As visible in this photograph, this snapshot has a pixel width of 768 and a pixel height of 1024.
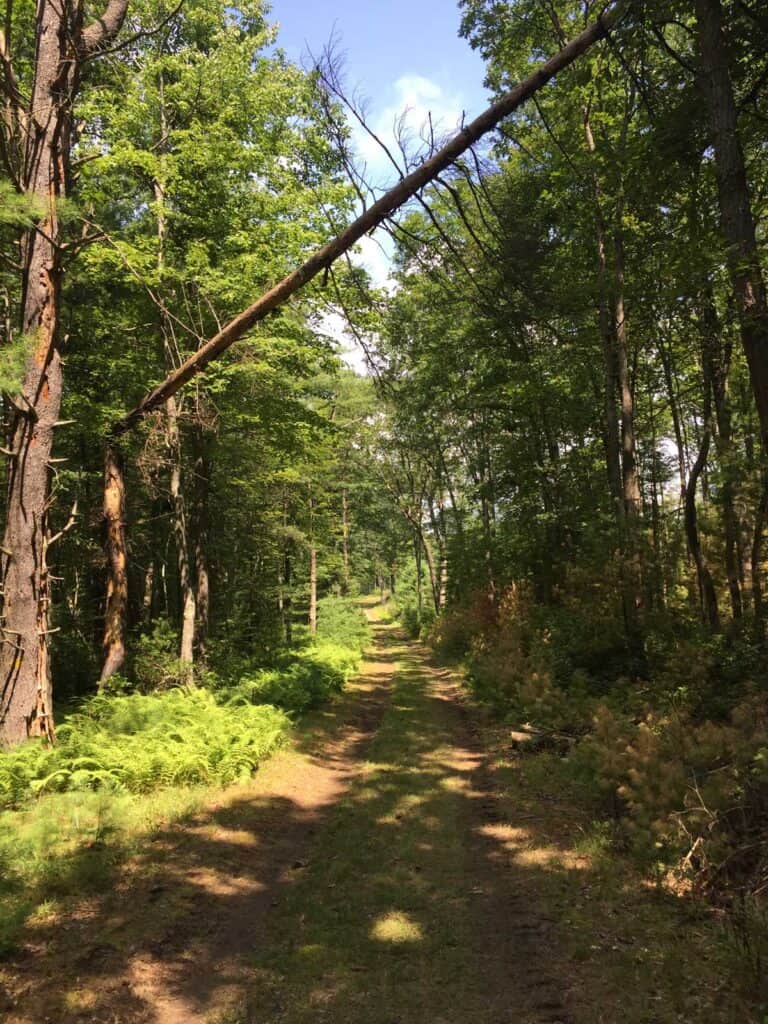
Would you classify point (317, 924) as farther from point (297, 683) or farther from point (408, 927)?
point (297, 683)

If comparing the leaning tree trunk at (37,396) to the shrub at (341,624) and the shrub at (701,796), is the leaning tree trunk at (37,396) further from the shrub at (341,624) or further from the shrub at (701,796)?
the shrub at (341,624)

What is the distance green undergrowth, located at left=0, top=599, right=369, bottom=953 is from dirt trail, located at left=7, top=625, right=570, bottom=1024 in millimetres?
339

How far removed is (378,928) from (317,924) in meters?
0.49

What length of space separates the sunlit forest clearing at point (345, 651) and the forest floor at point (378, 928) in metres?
0.03

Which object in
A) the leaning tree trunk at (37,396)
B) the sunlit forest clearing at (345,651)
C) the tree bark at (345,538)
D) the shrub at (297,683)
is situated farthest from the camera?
the tree bark at (345,538)

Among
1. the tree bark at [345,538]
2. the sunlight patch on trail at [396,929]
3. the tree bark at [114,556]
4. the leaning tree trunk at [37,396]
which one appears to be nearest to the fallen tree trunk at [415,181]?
the leaning tree trunk at [37,396]

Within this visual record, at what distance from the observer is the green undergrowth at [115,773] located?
16.1ft

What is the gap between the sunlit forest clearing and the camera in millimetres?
4129

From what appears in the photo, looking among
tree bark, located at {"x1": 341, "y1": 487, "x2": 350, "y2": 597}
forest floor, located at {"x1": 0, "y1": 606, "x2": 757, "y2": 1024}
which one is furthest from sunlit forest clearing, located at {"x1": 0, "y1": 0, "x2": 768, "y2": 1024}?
tree bark, located at {"x1": 341, "y1": 487, "x2": 350, "y2": 597}

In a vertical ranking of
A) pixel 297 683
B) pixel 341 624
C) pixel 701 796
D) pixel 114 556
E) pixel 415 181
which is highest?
pixel 415 181

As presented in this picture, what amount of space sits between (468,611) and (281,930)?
16635 millimetres

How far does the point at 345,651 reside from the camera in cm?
1933

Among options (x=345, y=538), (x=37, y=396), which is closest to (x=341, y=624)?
(x=345, y=538)

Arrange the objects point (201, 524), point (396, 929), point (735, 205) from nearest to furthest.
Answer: point (396, 929) → point (735, 205) → point (201, 524)
